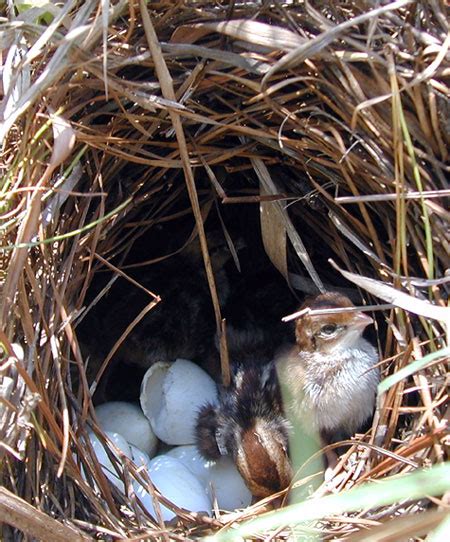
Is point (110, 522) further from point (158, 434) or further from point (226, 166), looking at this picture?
point (226, 166)

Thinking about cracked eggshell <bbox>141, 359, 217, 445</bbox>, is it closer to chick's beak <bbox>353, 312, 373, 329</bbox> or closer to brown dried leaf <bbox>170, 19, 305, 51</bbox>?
chick's beak <bbox>353, 312, 373, 329</bbox>

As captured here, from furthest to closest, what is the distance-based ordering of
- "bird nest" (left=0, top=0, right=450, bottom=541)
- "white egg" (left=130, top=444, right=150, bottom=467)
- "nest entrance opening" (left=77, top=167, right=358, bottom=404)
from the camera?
1. "nest entrance opening" (left=77, top=167, right=358, bottom=404)
2. "white egg" (left=130, top=444, right=150, bottom=467)
3. "bird nest" (left=0, top=0, right=450, bottom=541)

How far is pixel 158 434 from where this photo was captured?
8.24 ft

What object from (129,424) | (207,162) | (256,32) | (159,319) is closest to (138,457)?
(129,424)

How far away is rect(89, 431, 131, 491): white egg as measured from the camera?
2.16m

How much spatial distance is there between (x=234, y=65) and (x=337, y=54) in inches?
11.0

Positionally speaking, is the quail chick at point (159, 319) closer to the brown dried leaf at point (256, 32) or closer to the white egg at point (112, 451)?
the white egg at point (112, 451)

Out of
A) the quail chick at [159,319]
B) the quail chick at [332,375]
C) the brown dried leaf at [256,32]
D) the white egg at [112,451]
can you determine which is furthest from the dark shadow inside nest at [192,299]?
the brown dried leaf at [256,32]

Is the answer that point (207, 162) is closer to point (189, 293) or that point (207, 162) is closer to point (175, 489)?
point (189, 293)

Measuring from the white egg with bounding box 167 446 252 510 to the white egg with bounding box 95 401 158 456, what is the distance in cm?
13

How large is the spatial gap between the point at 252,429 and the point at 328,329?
1.29 ft

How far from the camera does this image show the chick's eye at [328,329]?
2350 millimetres

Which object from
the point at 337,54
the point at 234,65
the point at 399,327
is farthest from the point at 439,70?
the point at 399,327

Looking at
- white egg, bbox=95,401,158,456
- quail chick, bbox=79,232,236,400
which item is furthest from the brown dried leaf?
white egg, bbox=95,401,158,456
